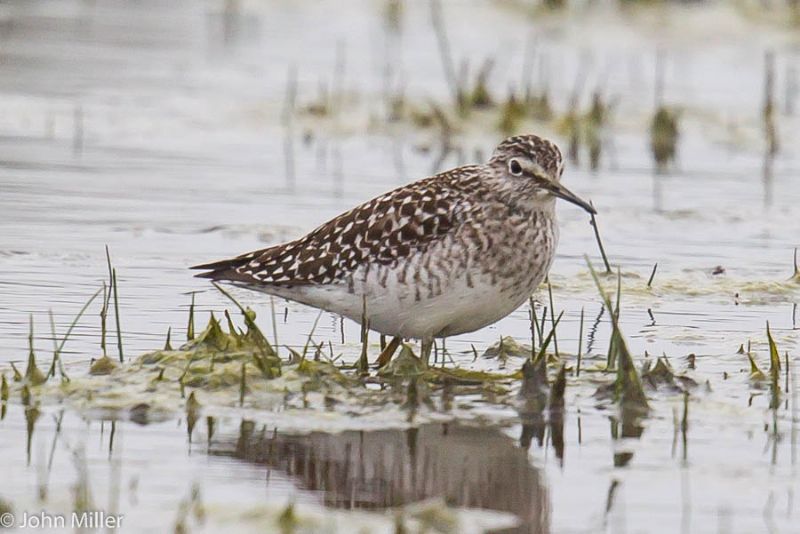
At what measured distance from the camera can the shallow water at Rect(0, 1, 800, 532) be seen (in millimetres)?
6773

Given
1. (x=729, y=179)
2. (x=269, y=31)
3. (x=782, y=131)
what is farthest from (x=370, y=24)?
(x=729, y=179)

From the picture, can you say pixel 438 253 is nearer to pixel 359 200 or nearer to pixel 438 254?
pixel 438 254

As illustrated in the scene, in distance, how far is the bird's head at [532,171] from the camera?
8672 mm

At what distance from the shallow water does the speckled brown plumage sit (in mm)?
514

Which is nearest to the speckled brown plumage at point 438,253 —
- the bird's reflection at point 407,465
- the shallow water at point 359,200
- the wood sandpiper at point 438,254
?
the wood sandpiper at point 438,254

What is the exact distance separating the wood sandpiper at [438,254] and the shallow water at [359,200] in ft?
1.65

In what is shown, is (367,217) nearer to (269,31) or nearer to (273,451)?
(273,451)

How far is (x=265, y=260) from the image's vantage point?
8945 mm

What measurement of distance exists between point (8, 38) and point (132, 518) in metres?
14.0

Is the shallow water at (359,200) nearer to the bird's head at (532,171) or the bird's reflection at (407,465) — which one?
the bird's reflection at (407,465)

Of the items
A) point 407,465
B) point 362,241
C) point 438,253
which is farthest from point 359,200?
point 407,465

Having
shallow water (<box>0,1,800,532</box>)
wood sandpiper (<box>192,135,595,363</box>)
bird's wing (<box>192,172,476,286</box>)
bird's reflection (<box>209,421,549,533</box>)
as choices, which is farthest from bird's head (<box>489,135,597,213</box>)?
bird's reflection (<box>209,421,549,533</box>)

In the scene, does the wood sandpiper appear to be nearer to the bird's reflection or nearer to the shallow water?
the shallow water

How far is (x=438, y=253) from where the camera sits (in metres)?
8.41
